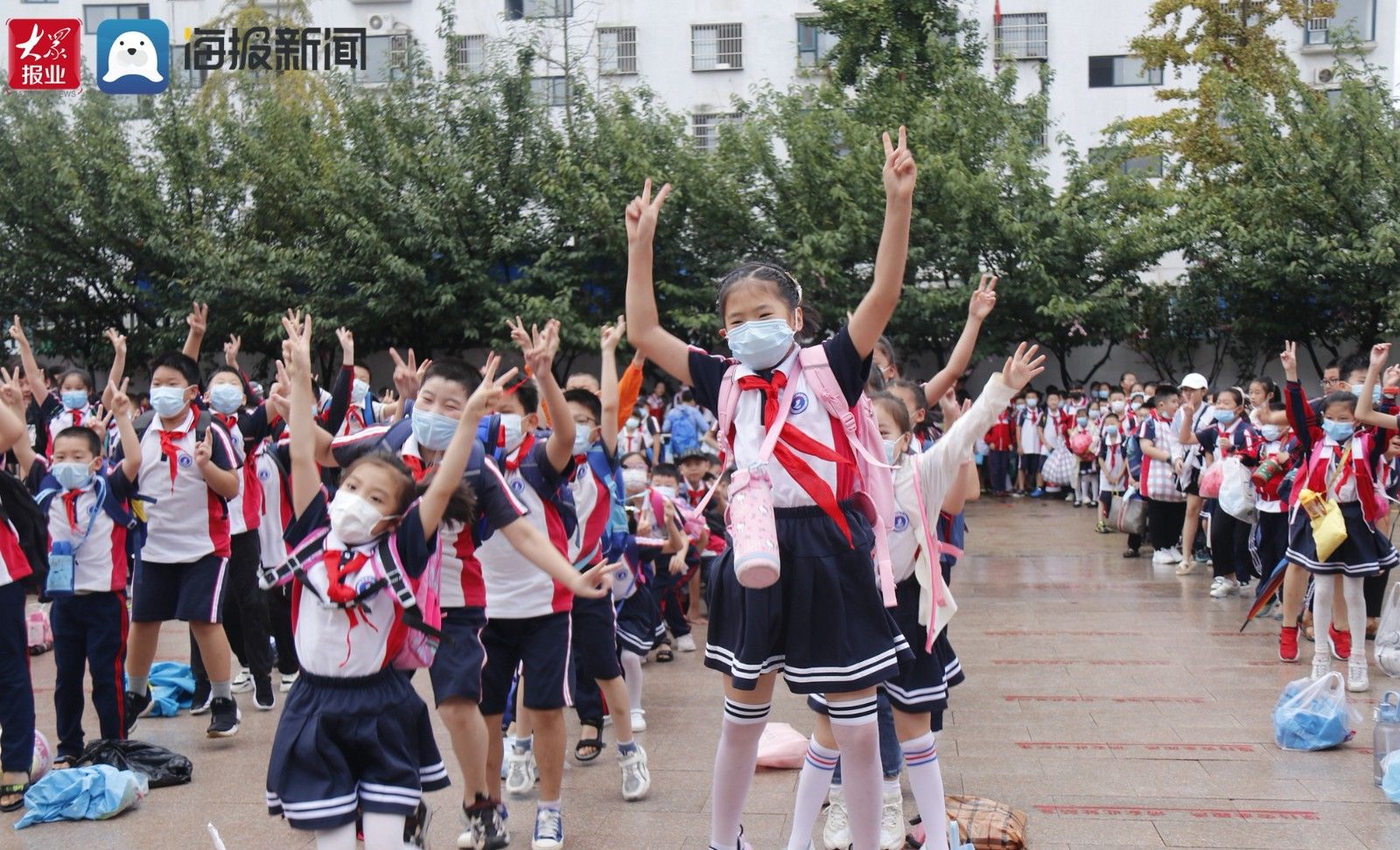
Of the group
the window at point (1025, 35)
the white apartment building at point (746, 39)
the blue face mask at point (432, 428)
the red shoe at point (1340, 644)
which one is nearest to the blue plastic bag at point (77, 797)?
the blue face mask at point (432, 428)

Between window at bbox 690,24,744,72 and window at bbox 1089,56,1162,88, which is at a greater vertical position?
window at bbox 690,24,744,72

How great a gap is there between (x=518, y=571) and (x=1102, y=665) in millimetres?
4827

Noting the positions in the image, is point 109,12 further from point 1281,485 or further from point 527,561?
point 527,561

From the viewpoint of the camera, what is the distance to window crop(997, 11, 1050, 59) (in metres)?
30.7

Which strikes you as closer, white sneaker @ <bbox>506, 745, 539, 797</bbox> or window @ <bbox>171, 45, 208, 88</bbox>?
white sneaker @ <bbox>506, 745, 539, 797</bbox>

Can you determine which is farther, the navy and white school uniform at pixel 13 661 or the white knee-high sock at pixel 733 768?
the navy and white school uniform at pixel 13 661

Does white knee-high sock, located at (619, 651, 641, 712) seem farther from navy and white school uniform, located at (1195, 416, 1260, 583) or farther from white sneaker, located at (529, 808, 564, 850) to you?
navy and white school uniform, located at (1195, 416, 1260, 583)

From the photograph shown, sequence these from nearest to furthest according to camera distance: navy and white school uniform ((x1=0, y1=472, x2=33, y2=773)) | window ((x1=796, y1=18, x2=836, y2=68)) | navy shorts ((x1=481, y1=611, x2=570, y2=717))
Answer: navy shorts ((x1=481, y1=611, x2=570, y2=717)) < navy and white school uniform ((x1=0, y1=472, x2=33, y2=773)) < window ((x1=796, y1=18, x2=836, y2=68))

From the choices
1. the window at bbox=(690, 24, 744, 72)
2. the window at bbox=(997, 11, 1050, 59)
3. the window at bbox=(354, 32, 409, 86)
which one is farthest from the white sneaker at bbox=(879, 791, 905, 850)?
the window at bbox=(997, 11, 1050, 59)

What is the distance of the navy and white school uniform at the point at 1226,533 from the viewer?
1148cm

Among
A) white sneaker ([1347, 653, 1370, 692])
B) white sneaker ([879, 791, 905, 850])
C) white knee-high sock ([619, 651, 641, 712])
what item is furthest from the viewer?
white sneaker ([1347, 653, 1370, 692])

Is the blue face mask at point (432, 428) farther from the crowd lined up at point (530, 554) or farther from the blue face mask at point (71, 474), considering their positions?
the blue face mask at point (71, 474)

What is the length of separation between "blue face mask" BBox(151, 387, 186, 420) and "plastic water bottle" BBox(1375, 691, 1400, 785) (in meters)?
5.67

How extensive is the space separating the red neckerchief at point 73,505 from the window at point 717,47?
25.9 metres
